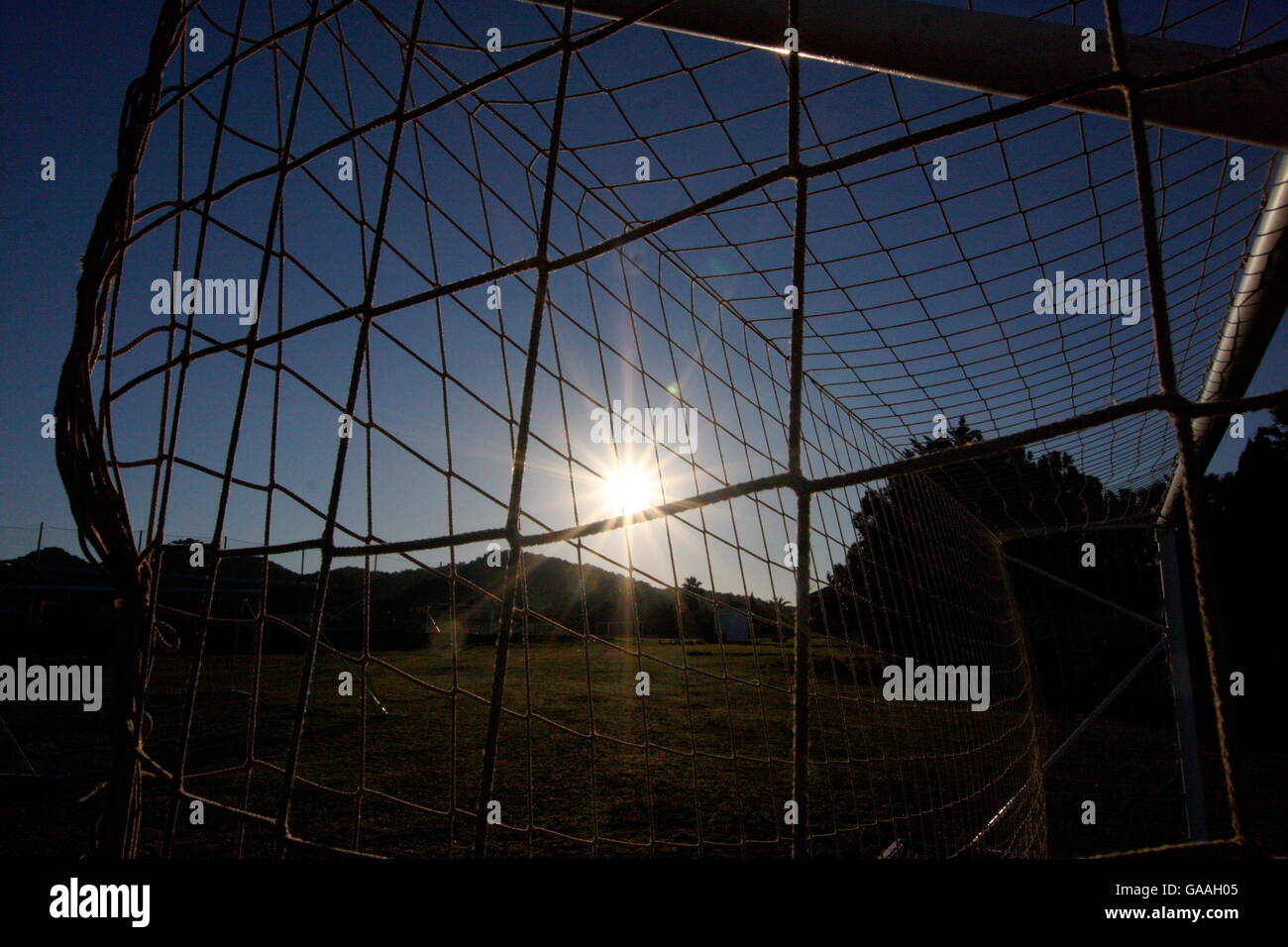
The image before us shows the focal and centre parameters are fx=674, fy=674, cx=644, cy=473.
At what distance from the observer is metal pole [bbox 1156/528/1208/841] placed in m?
3.74

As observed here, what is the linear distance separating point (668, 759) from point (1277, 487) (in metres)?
6.94

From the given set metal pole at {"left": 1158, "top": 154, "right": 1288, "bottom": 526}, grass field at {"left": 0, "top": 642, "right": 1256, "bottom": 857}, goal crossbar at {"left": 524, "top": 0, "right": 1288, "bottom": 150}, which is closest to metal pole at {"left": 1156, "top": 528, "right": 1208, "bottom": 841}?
grass field at {"left": 0, "top": 642, "right": 1256, "bottom": 857}

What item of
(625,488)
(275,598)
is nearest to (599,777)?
(625,488)

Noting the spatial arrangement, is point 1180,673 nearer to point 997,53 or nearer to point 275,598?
point 997,53

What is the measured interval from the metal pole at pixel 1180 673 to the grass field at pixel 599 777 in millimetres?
477

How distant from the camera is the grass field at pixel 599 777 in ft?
8.45

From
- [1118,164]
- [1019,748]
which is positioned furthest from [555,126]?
[1019,748]

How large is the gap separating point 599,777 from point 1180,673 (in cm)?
368

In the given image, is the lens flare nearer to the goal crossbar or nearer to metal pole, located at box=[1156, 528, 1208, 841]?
the goal crossbar

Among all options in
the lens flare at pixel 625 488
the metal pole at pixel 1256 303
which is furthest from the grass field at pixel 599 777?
the metal pole at pixel 1256 303

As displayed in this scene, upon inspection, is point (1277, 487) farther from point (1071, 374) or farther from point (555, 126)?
point (555, 126)

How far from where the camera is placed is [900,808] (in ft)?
12.8

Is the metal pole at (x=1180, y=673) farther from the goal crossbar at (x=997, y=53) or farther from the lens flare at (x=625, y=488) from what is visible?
the goal crossbar at (x=997, y=53)

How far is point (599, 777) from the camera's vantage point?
13.0 feet
